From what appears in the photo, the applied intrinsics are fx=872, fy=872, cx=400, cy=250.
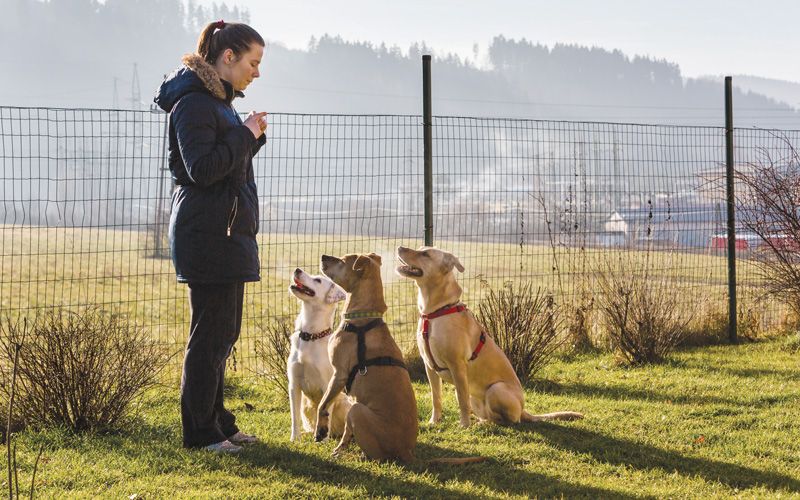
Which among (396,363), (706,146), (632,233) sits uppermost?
(706,146)

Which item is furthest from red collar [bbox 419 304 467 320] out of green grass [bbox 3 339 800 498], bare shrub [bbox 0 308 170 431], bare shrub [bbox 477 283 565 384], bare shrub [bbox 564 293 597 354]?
bare shrub [bbox 564 293 597 354]

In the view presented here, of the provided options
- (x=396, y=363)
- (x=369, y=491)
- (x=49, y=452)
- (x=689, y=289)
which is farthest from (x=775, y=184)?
(x=49, y=452)

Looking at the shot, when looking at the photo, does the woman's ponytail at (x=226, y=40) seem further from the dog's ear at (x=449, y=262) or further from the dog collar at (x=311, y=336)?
the dog's ear at (x=449, y=262)

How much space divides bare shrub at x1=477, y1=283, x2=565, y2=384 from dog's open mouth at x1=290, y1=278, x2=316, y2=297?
2.81m

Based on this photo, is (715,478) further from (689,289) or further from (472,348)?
(689,289)

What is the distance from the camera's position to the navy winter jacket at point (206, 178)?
488cm

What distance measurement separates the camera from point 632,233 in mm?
9859

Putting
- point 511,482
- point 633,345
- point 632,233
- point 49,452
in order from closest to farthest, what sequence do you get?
point 511,482 < point 49,452 < point 633,345 < point 632,233

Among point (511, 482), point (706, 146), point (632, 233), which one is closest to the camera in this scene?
point (511, 482)

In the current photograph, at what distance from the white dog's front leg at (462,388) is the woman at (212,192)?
1.69m

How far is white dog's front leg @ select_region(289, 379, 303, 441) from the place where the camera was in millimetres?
→ 5801

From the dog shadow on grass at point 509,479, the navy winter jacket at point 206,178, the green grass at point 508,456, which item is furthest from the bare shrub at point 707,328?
the navy winter jacket at point 206,178

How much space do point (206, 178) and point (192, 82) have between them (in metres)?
0.60

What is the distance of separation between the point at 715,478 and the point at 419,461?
1.74 metres
